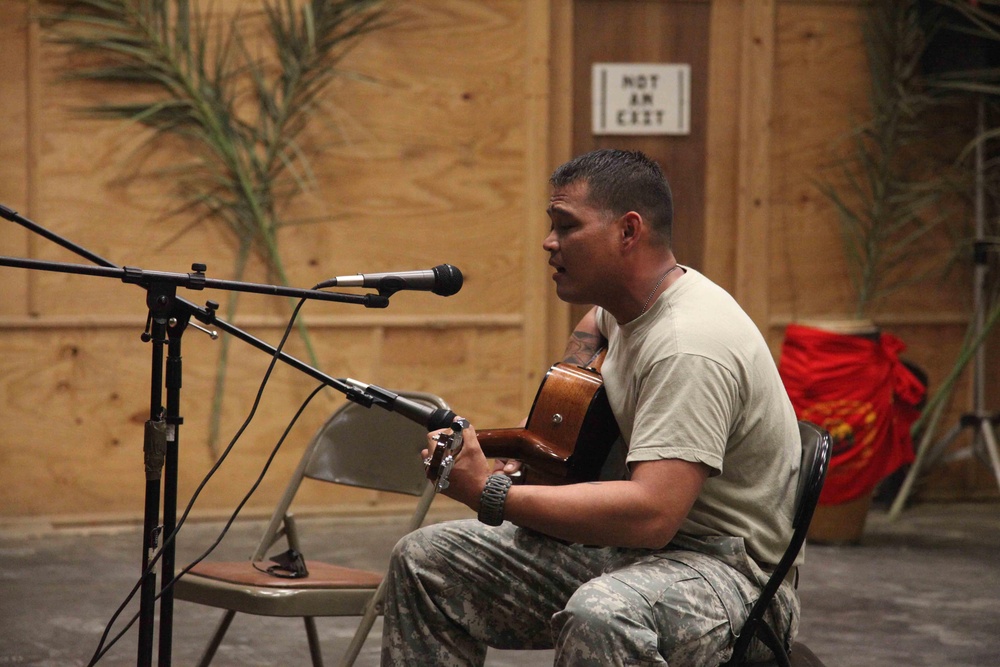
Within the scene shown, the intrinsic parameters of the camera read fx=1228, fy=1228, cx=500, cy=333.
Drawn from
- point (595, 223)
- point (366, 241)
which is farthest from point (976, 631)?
point (366, 241)

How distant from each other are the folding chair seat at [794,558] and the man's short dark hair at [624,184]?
46 cm

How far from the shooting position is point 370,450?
2822 mm

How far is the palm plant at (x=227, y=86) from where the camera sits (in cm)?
446

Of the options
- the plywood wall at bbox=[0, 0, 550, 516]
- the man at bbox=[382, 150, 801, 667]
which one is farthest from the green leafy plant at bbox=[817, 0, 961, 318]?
the man at bbox=[382, 150, 801, 667]

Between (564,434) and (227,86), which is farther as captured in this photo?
(227,86)

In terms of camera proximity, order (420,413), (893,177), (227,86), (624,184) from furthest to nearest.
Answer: (893,177)
(227,86)
(624,184)
(420,413)

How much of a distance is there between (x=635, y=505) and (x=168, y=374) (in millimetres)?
786

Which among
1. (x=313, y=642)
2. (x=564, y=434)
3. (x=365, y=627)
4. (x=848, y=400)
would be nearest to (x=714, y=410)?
(x=564, y=434)

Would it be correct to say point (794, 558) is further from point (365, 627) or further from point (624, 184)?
point (365, 627)

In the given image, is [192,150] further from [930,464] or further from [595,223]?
[930,464]

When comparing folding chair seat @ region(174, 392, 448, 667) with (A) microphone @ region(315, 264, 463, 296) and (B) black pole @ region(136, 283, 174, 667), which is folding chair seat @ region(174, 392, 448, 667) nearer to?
(B) black pole @ region(136, 283, 174, 667)

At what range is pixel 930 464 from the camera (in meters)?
5.13

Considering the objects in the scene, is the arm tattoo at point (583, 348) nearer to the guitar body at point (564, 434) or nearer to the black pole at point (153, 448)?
the guitar body at point (564, 434)

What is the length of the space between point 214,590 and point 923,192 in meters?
3.77
